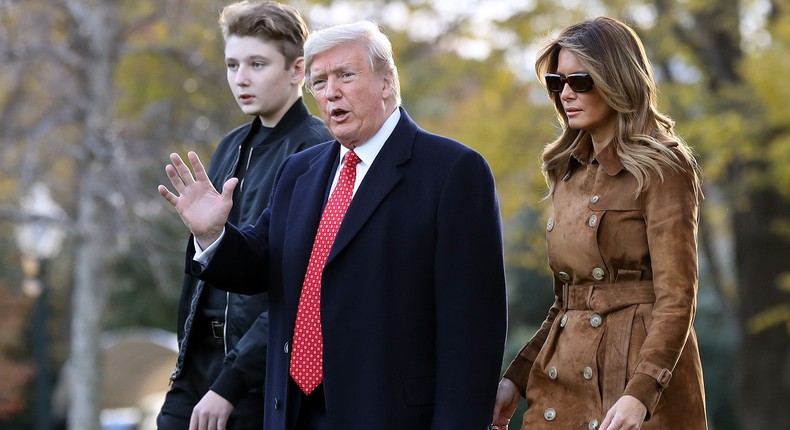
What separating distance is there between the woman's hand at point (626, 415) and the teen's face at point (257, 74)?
1839mm

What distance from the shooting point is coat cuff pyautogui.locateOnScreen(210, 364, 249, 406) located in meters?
4.39

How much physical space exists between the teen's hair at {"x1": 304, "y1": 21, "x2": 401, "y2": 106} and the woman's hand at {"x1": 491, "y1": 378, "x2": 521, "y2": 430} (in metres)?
1.05

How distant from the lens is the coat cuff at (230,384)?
14.4 ft

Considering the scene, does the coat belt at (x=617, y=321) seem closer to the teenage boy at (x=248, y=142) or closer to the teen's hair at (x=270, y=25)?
the teenage boy at (x=248, y=142)

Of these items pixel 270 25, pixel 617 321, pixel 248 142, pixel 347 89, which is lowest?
pixel 617 321

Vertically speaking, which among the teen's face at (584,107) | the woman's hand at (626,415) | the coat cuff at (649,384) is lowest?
the woman's hand at (626,415)

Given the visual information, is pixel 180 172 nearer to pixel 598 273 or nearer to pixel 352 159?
pixel 352 159

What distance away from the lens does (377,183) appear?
3945 mm

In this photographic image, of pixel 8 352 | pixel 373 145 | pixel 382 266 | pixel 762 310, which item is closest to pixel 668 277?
pixel 382 266

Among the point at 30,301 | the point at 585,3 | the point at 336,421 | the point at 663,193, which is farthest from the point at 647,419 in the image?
the point at 30,301

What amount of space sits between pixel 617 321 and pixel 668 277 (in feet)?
0.79

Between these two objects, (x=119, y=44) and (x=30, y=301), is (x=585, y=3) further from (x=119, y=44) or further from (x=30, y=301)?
(x=30, y=301)

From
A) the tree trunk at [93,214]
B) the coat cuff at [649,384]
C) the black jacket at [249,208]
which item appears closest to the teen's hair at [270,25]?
the black jacket at [249,208]

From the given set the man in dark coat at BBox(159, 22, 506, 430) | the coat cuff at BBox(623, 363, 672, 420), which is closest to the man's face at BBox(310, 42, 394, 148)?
the man in dark coat at BBox(159, 22, 506, 430)
